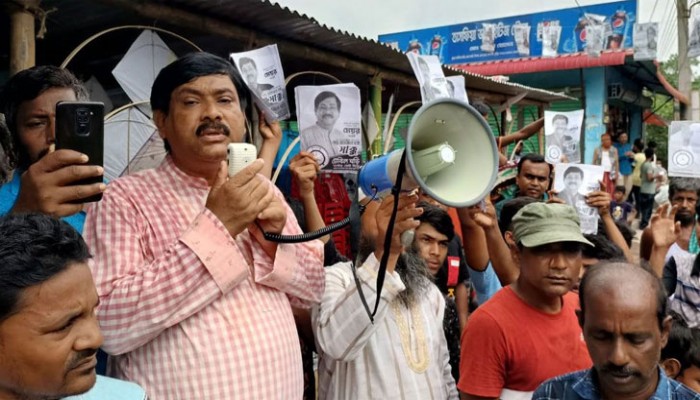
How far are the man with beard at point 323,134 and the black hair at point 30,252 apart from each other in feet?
7.71

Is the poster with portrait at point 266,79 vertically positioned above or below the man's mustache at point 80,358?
above

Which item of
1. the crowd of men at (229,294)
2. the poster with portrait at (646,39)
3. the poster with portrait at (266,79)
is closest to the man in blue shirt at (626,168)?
the poster with portrait at (646,39)

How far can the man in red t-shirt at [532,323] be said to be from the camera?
2.04m

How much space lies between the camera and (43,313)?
1.00 meters

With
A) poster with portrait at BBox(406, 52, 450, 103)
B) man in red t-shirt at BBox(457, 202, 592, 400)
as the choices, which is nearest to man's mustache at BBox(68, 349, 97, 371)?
man in red t-shirt at BBox(457, 202, 592, 400)

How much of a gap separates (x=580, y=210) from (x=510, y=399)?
6.94 feet

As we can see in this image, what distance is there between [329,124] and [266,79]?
0.43 m

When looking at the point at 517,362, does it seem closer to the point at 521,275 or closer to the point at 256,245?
the point at 521,275

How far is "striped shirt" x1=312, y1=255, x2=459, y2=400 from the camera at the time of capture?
175cm

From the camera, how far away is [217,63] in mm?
1704

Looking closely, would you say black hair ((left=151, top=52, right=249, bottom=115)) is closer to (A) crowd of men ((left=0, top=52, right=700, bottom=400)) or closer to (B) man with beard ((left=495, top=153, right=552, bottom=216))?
(A) crowd of men ((left=0, top=52, right=700, bottom=400))

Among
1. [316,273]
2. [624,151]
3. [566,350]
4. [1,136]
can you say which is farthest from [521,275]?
[624,151]

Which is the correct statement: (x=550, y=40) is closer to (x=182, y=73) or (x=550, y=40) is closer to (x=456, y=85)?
(x=456, y=85)

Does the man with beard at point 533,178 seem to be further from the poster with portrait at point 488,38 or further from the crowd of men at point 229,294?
the poster with portrait at point 488,38
